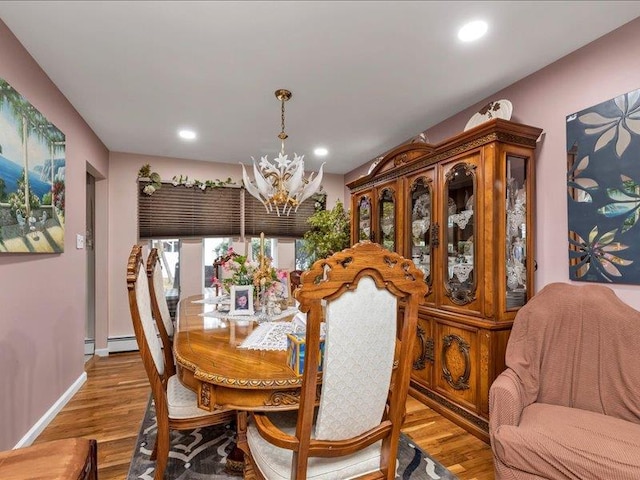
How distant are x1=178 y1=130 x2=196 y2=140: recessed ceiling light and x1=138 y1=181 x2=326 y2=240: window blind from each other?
3.31 ft

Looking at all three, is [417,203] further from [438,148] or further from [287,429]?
[287,429]

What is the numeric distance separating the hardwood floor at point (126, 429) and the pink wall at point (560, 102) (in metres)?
1.22

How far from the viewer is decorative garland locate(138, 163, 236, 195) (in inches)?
169

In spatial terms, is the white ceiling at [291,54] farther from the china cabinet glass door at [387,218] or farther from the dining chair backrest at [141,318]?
the dining chair backrest at [141,318]

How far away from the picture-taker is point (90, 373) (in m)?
3.46

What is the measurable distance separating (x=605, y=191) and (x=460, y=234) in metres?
0.90

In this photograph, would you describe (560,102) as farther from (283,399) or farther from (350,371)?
(283,399)

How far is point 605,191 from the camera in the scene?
6.42ft

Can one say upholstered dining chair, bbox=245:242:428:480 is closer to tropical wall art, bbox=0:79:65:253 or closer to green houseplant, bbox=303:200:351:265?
tropical wall art, bbox=0:79:65:253

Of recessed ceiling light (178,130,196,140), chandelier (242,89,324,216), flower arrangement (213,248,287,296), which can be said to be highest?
recessed ceiling light (178,130,196,140)

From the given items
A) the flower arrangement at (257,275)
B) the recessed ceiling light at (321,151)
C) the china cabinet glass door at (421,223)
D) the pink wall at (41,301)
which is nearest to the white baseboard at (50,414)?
the pink wall at (41,301)

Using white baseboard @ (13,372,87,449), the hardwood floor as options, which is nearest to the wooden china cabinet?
the hardwood floor

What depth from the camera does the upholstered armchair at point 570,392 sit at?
1.40m

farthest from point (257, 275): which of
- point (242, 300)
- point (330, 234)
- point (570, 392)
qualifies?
point (330, 234)
